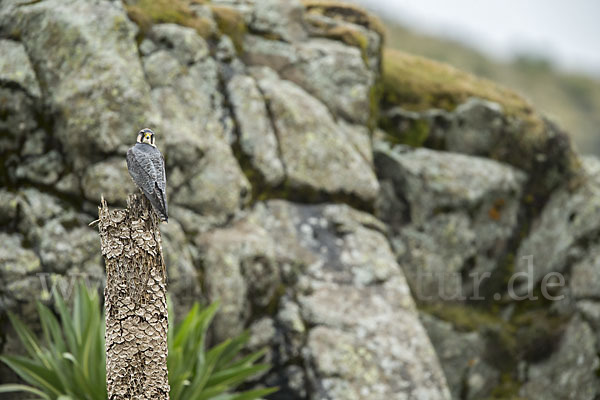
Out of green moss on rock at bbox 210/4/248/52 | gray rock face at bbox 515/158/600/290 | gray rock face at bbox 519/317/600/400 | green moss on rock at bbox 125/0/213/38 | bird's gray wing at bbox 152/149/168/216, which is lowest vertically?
gray rock face at bbox 519/317/600/400

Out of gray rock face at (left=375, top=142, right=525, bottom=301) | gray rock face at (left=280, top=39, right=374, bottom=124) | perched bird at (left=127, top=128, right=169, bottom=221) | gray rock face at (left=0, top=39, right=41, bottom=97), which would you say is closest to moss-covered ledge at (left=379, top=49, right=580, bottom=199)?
gray rock face at (left=375, top=142, right=525, bottom=301)

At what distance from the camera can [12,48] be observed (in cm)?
687

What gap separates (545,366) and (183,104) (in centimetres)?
587

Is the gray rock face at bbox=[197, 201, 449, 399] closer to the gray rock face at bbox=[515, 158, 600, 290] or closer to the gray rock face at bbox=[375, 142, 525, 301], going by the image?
the gray rock face at bbox=[375, 142, 525, 301]

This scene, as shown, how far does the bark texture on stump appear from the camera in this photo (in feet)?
13.3

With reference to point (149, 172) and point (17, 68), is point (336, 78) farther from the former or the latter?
point (149, 172)

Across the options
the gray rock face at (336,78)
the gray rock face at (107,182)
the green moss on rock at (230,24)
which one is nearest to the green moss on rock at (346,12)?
the gray rock face at (336,78)

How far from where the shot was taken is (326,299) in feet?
23.4

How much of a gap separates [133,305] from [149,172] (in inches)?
39.3

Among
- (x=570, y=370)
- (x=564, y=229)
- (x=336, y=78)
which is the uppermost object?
(x=336, y=78)

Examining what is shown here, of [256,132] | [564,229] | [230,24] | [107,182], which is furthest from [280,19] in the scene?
[564,229]

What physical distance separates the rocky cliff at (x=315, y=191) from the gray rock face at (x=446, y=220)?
30 millimetres

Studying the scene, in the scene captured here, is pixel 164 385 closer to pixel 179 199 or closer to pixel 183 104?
pixel 179 199

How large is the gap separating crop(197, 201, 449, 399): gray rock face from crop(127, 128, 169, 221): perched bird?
2429mm
